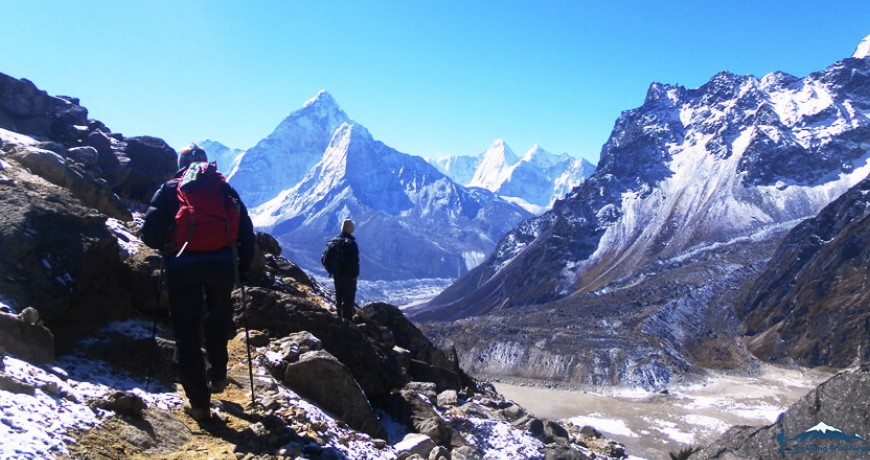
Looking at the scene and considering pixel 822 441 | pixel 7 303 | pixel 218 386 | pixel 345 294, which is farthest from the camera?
pixel 345 294

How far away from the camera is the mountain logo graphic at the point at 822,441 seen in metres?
7.34

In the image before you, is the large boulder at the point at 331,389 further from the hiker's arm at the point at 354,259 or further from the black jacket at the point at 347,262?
the hiker's arm at the point at 354,259

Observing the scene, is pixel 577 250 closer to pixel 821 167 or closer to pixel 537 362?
pixel 821 167

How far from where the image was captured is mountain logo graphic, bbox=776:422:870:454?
7.34m

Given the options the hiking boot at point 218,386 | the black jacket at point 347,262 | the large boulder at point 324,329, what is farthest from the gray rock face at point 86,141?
the hiking boot at point 218,386

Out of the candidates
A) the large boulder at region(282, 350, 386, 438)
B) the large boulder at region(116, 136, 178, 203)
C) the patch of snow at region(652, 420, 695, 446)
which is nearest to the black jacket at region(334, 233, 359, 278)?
the large boulder at region(282, 350, 386, 438)

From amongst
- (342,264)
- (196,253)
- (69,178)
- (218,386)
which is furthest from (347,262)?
(196,253)

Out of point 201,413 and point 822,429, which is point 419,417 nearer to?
point 201,413

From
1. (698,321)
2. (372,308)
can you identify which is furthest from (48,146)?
(698,321)

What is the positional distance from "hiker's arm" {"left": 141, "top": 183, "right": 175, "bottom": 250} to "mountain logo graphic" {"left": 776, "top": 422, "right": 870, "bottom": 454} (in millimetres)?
8346

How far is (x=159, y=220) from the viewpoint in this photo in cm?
736

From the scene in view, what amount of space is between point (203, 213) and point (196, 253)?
49 centimetres

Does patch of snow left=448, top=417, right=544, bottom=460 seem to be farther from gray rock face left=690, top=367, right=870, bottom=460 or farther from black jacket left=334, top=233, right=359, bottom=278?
gray rock face left=690, top=367, right=870, bottom=460

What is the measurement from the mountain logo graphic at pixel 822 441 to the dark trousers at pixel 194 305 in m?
7.48
